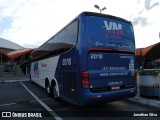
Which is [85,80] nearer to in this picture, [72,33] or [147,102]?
[72,33]

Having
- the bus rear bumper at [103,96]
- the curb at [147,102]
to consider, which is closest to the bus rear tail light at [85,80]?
the bus rear bumper at [103,96]

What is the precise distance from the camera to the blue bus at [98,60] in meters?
7.18

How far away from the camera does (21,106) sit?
30.6ft

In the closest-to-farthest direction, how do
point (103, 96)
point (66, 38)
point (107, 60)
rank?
point (103, 96), point (107, 60), point (66, 38)

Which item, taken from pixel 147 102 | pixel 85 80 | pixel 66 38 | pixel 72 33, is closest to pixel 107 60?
pixel 85 80

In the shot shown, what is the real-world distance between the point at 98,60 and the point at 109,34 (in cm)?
101

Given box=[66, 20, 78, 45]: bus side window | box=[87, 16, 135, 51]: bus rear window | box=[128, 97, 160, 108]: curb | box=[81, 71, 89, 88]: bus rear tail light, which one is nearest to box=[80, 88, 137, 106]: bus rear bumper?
box=[81, 71, 89, 88]: bus rear tail light

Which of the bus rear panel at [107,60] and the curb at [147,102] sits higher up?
the bus rear panel at [107,60]

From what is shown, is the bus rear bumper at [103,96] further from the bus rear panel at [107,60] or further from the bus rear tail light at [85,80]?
the bus rear tail light at [85,80]

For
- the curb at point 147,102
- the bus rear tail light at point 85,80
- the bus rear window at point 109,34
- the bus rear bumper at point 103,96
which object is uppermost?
the bus rear window at point 109,34

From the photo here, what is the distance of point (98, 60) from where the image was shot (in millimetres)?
7438

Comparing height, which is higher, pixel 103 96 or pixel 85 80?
pixel 85 80

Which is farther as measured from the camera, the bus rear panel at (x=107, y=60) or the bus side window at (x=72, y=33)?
the bus side window at (x=72, y=33)

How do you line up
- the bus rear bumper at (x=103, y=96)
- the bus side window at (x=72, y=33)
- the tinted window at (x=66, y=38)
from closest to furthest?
the bus rear bumper at (x=103, y=96)
the bus side window at (x=72, y=33)
the tinted window at (x=66, y=38)
